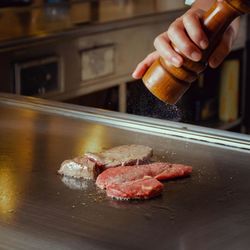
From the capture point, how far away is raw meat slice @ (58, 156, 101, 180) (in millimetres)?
1287

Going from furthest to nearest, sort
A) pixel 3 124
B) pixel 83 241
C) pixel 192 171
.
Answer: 1. pixel 3 124
2. pixel 192 171
3. pixel 83 241

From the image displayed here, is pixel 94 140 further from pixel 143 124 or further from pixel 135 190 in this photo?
pixel 135 190

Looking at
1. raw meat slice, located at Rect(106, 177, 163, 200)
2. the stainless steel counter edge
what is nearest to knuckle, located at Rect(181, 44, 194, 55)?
raw meat slice, located at Rect(106, 177, 163, 200)

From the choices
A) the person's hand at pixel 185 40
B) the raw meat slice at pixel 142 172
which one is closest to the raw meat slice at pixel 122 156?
the raw meat slice at pixel 142 172

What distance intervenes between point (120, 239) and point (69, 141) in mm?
478

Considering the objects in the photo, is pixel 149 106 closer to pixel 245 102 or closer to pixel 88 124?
pixel 88 124

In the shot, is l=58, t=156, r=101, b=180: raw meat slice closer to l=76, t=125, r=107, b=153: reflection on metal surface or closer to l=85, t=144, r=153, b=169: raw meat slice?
l=85, t=144, r=153, b=169: raw meat slice

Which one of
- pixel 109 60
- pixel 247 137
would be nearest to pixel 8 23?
pixel 109 60

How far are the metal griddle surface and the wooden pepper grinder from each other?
18 cm

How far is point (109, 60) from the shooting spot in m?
2.64

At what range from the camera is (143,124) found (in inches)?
61.2

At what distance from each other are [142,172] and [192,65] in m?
0.27

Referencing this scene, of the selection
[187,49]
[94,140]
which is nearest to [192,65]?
[187,49]

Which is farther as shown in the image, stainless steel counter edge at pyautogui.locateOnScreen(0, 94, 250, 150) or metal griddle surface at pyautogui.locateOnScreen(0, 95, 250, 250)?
stainless steel counter edge at pyautogui.locateOnScreen(0, 94, 250, 150)
